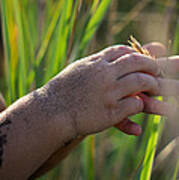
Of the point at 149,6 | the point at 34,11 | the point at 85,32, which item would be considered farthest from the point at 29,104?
the point at 149,6

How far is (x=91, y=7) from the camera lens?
878mm

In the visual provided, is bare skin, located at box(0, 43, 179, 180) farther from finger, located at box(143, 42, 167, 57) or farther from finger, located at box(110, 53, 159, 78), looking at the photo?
finger, located at box(143, 42, 167, 57)

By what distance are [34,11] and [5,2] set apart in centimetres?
27

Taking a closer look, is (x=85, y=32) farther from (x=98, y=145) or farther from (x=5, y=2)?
(x=98, y=145)

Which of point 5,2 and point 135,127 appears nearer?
point 135,127

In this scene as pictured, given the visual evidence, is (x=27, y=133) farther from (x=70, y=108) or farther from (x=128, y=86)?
(x=128, y=86)

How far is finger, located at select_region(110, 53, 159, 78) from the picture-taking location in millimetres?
635

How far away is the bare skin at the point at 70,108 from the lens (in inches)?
24.2

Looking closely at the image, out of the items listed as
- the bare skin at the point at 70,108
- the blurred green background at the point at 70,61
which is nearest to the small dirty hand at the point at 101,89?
the bare skin at the point at 70,108

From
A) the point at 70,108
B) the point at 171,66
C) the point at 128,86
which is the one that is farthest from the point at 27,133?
the point at 171,66

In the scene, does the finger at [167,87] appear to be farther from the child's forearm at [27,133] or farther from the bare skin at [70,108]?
the child's forearm at [27,133]

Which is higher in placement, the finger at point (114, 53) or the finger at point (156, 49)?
the finger at point (114, 53)

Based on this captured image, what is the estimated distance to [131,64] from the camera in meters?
0.64

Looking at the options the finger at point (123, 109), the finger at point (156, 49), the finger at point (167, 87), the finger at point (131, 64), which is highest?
the finger at point (131, 64)
